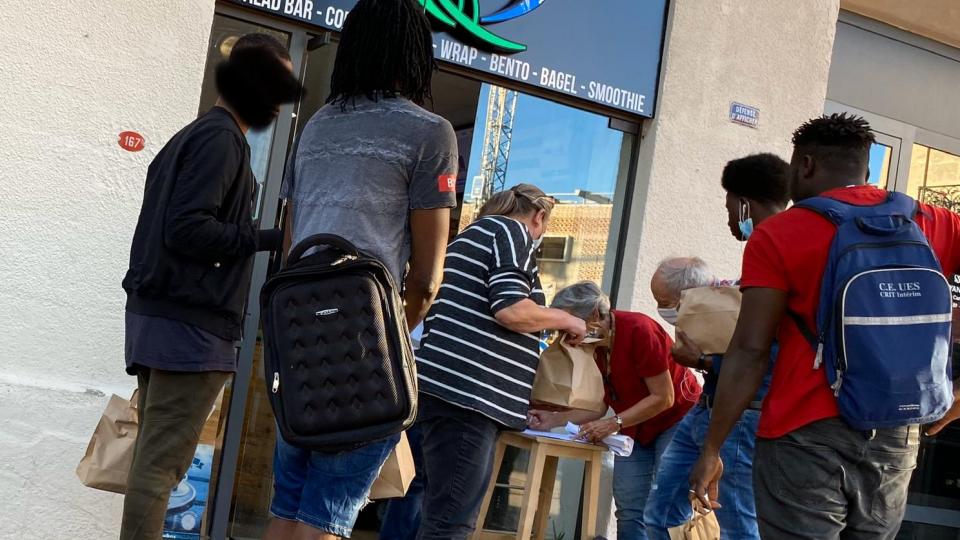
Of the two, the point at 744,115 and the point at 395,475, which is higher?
the point at 744,115

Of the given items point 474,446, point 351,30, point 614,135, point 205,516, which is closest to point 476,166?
point 614,135

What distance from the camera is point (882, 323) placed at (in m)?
2.74

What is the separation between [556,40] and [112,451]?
3.50m

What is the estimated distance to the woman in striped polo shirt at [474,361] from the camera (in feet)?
12.3

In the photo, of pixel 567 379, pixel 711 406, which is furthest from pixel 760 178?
pixel 567 379

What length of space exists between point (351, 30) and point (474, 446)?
1.56m

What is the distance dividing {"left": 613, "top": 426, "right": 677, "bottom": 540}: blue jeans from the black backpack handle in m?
2.81

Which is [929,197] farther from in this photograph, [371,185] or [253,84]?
[371,185]

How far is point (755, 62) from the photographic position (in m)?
6.85

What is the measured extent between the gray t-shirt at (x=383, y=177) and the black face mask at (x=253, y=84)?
92 cm

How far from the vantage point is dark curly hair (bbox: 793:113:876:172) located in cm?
308

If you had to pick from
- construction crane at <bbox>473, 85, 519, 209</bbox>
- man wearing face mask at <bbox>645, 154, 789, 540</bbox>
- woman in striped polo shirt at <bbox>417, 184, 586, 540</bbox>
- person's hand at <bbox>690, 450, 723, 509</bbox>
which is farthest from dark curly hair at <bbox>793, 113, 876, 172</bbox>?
construction crane at <bbox>473, 85, 519, 209</bbox>

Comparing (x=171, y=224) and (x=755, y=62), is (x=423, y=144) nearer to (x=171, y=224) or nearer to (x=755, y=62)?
(x=171, y=224)

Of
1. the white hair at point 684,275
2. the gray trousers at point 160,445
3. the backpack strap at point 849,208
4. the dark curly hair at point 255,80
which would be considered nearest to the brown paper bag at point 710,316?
the white hair at point 684,275
